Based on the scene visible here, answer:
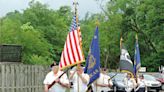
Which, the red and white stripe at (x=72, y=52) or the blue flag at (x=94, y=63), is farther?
the blue flag at (x=94, y=63)

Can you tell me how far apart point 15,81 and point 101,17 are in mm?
48813

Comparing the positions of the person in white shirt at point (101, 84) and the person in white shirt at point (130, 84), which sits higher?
the person in white shirt at point (101, 84)

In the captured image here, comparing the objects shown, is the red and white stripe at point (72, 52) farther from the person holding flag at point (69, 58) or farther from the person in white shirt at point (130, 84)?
the person in white shirt at point (130, 84)

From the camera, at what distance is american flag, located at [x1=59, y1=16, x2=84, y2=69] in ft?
53.3

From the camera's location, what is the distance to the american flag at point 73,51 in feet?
53.3

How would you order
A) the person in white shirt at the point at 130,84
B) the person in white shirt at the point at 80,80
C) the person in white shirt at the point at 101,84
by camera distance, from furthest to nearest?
1. the person in white shirt at the point at 130,84
2. the person in white shirt at the point at 101,84
3. the person in white shirt at the point at 80,80

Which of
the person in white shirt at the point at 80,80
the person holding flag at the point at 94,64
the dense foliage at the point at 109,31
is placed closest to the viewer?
the person in white shirt at the point at 80,80

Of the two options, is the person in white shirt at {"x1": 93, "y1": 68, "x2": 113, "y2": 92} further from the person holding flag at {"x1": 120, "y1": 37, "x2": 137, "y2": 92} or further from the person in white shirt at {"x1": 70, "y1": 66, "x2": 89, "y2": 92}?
the person holding flag at {"x1": 120, "y1": 37, "x2": 137, "y2": 92}

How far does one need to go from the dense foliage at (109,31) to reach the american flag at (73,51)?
35.8m

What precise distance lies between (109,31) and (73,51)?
5153cm

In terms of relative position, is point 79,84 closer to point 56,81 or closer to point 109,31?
point 56,81

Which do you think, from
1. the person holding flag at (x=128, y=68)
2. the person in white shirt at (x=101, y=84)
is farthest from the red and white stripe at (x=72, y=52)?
the person holding flag at (x=128, y=68)

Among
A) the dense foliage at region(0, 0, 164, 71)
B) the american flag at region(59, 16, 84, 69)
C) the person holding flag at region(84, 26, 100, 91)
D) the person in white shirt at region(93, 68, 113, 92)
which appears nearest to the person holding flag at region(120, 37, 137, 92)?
the person in white shirt at region(93, 68, 113, 92)

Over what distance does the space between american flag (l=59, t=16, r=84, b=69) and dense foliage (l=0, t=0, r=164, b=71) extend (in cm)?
3583
